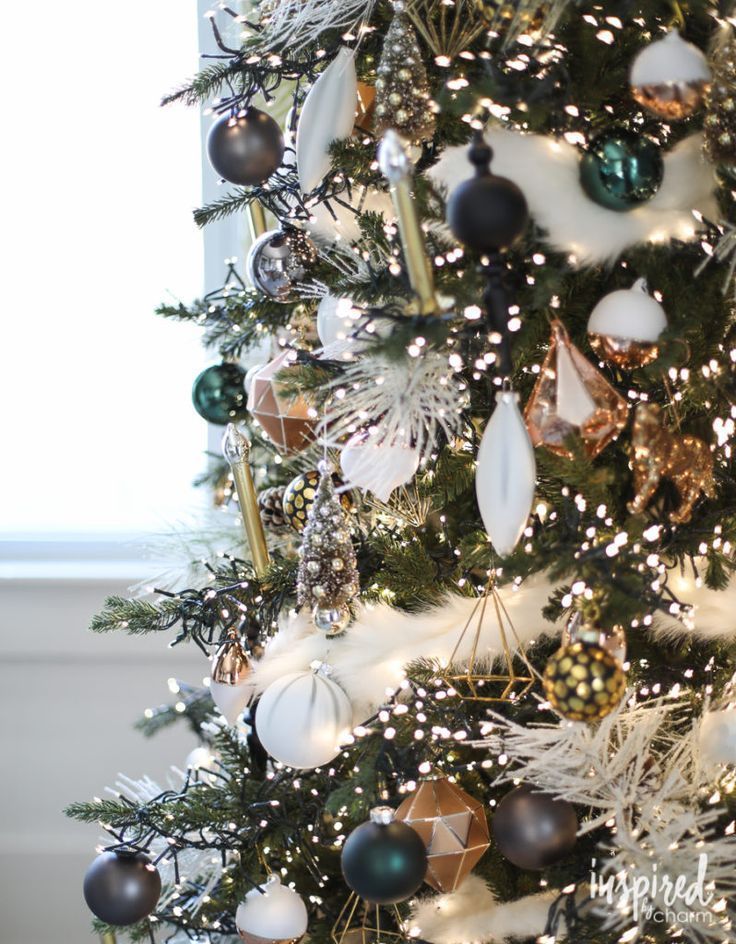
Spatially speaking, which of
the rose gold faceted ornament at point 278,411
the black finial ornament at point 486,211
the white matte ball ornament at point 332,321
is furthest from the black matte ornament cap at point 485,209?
the rose gold faceted ornament at point 278,411

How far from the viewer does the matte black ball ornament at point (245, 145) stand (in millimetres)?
676

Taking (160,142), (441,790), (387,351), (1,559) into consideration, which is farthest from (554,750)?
(160,142)

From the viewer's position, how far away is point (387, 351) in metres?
0.47

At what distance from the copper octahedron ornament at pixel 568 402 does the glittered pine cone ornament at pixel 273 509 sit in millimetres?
373

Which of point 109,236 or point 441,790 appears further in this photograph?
point 109,236

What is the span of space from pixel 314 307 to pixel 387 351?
1.14 feet

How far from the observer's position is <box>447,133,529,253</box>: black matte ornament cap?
0.45m

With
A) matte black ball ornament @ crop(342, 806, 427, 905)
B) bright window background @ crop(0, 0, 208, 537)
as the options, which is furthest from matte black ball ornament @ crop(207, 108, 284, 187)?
bright window background @ crop(0, 0, 208, 537)

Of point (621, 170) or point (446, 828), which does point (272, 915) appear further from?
point (621, 170)

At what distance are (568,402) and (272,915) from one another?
45 cm

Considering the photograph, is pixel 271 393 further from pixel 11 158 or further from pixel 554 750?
pixel 11 158

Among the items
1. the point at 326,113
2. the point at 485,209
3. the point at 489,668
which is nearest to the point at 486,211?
the point at 485,209

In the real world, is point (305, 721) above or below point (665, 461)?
below

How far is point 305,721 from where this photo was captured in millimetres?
664
